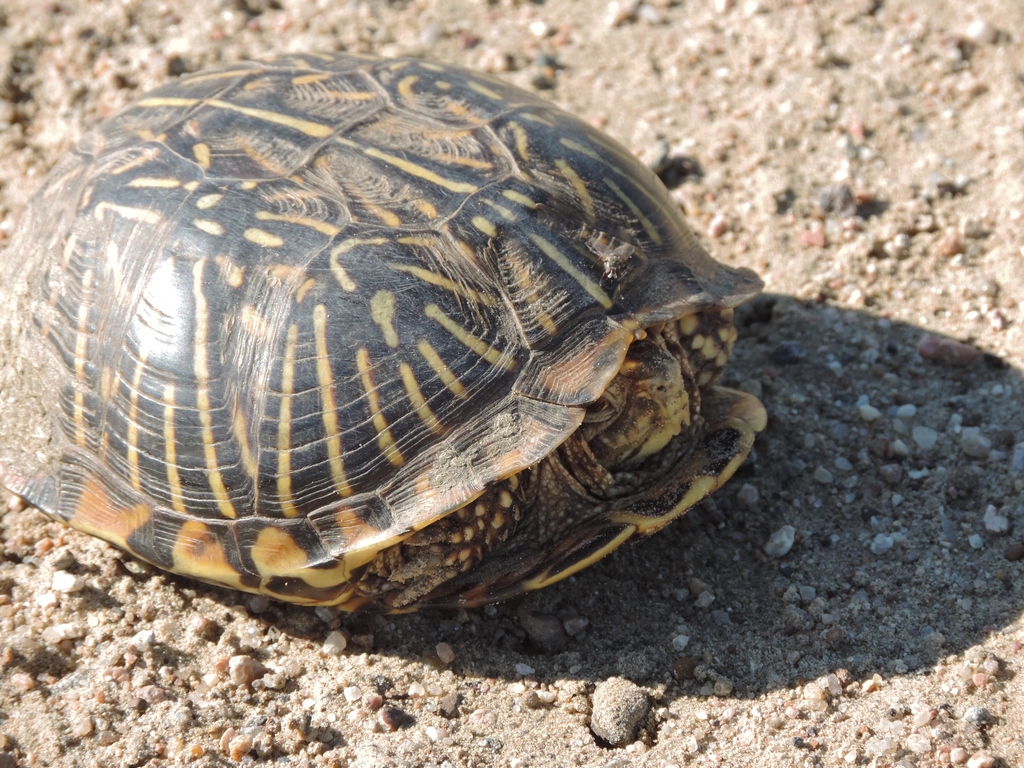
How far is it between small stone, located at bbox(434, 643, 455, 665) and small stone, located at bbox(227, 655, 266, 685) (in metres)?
0.57

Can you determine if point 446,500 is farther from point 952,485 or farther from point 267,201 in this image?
point 952,485

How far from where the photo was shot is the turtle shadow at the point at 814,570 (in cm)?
301

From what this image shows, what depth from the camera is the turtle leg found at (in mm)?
2980

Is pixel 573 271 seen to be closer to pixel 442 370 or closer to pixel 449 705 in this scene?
pixel 442 370

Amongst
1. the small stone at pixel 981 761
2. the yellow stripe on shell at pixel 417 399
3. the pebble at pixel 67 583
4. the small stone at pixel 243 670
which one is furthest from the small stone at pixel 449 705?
the small stone at pixel 981 761

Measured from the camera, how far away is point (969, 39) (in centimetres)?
472

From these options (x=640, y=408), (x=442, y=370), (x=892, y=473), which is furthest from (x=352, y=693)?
(x=892, y=473)

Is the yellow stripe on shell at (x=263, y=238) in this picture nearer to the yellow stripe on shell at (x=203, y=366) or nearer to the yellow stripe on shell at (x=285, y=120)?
the yellow stripe on shell at (x=203, y=366)

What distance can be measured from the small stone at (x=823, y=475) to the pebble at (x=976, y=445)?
0.51 meters

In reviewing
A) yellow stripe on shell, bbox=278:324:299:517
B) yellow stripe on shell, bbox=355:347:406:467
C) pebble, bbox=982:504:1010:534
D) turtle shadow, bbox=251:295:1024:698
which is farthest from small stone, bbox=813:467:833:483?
yellow stripe on shell, bbox=278:324:299:517

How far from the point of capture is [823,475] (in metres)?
3.51

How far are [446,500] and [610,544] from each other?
596 mm

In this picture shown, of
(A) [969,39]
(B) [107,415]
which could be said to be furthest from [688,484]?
(A) [969,39]

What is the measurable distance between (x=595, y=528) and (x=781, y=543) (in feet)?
2.46
